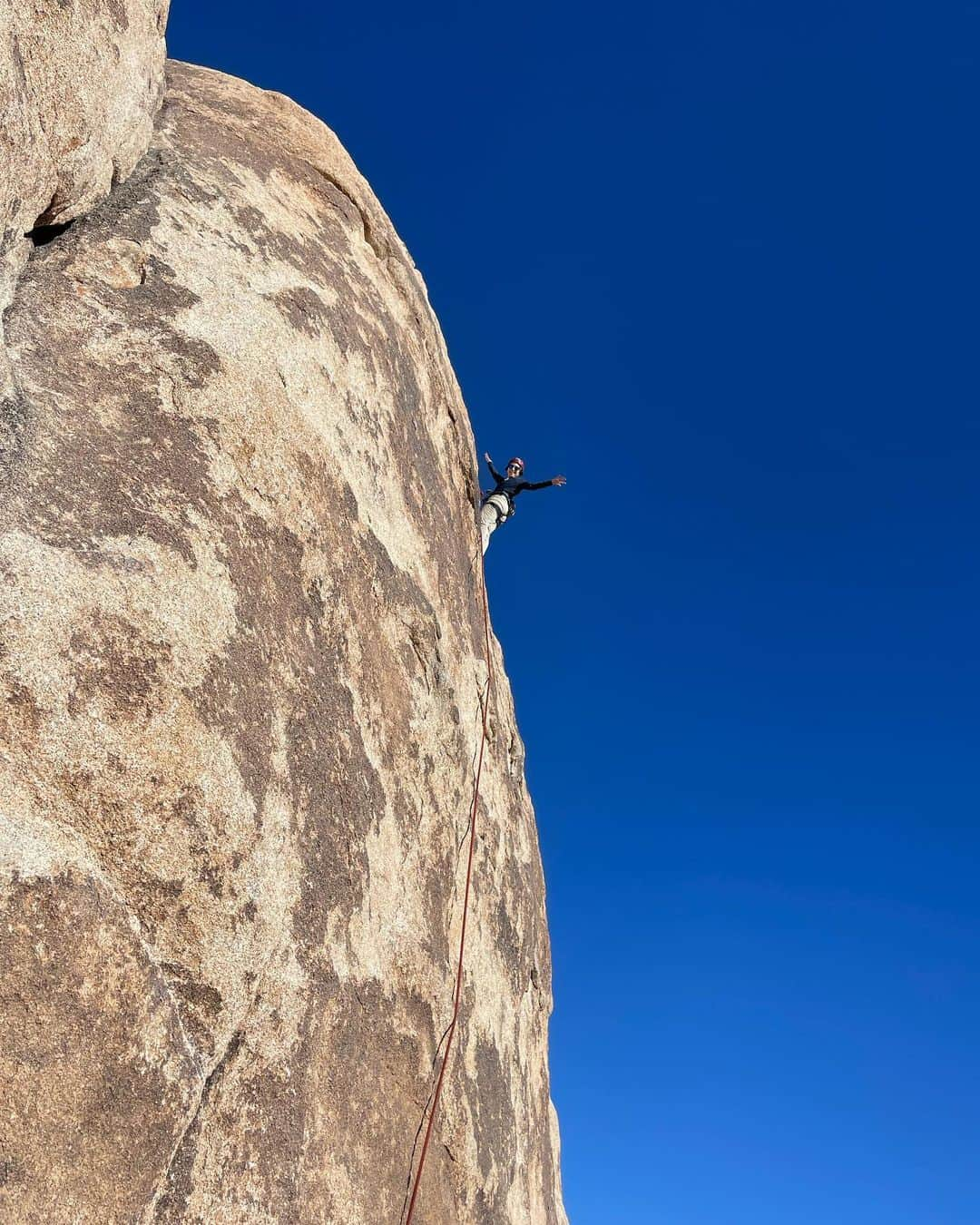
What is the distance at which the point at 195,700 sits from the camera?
16.0 feet

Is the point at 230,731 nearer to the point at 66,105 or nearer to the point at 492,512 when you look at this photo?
the point at 66,105

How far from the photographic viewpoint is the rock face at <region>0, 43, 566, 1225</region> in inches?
162

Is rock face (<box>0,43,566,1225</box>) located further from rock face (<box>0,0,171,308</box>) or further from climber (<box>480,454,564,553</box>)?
climber (<box>480,454,564,553</box>)

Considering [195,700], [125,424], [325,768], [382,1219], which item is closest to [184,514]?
[125,424]

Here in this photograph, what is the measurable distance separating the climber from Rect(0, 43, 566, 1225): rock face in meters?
4.31

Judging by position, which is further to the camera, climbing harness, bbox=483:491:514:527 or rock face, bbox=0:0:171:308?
climbing harness, bbox=483:491:514:527

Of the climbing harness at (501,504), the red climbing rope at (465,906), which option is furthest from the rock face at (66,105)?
the climbing harness at (501,504)

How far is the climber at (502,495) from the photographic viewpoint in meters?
13.2

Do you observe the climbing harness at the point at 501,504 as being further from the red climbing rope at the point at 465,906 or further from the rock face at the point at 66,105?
the rock face at the point at 66,105

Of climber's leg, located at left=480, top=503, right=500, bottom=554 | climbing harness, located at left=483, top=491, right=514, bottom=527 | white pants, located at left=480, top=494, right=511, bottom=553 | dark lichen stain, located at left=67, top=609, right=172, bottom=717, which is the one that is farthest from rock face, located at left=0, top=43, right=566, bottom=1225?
climbing harness, located at left=483, top=491, right=514, bottom=527

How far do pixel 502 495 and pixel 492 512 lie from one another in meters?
0.44

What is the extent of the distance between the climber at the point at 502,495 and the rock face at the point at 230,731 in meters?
4.31

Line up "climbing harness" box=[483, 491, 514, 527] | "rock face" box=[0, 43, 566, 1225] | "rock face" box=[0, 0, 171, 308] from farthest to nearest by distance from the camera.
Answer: "climbing harness" box=[483, 491, 514, 527] → "rock face" box=[0, 0, 171, 308] → "rock face" box=[0, 43, 566, 1225]

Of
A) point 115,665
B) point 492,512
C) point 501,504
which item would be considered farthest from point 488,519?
point 115,665
